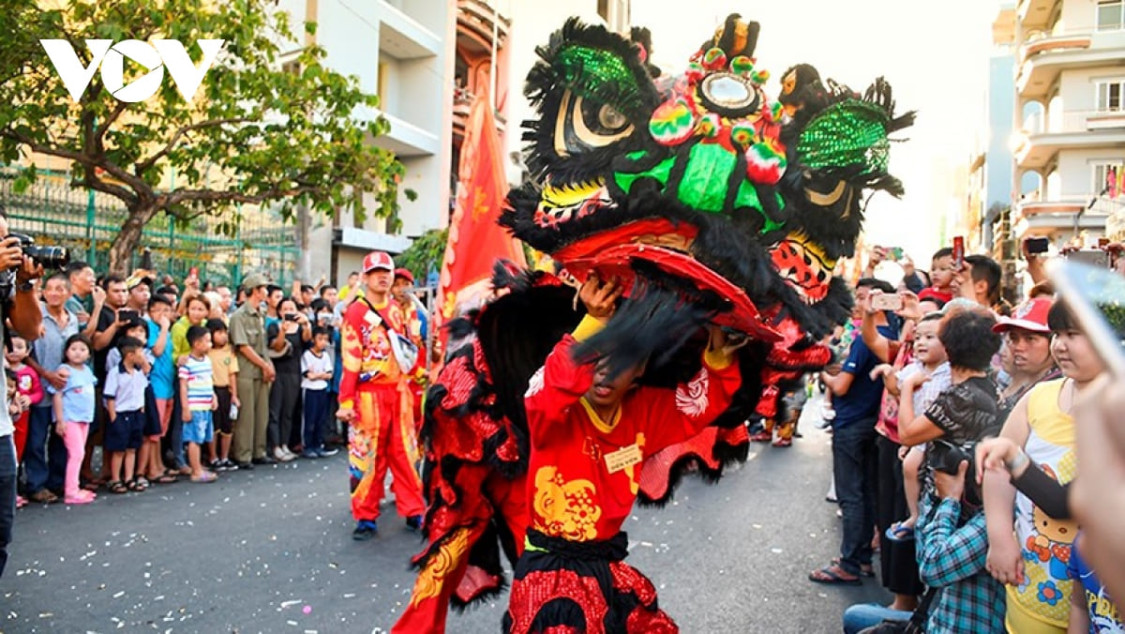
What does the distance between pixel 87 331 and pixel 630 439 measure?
20.0 ft

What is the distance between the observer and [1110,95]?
92.3 ft

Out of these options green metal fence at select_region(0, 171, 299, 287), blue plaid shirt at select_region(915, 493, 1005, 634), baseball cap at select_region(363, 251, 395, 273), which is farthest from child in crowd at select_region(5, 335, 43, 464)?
blue plaid shirt at select_region(915, 493, 1005, 634)

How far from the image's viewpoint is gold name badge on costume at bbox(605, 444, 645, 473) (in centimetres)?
261

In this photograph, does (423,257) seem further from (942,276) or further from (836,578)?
(836,578)

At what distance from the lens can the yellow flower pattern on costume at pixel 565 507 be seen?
2.57 meters

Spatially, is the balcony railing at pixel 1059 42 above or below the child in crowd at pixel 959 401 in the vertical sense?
above

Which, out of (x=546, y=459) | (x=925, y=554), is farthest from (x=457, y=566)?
(x=925, y=554)

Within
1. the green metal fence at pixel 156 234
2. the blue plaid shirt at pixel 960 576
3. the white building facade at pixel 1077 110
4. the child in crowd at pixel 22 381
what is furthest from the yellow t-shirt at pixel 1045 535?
the white building facade at pixel 1077 110

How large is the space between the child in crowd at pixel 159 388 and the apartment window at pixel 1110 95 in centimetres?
2949

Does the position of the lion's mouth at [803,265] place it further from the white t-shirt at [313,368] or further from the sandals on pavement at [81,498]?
the white t-shirt at [313,368]

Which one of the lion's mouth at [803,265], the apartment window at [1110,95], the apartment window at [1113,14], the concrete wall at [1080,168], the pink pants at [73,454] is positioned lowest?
the pink pants at [73,454]

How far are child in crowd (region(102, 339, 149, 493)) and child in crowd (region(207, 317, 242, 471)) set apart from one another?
0.93m

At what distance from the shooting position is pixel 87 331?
284 inches

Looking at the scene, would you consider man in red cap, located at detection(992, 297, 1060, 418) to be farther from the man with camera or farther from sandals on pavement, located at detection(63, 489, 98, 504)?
sandals on pavement, located at detection(63, 489, 98, 504)
